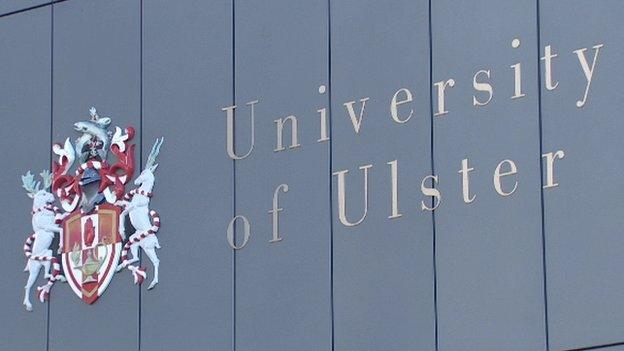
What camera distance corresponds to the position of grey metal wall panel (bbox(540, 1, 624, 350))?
48.4 feet

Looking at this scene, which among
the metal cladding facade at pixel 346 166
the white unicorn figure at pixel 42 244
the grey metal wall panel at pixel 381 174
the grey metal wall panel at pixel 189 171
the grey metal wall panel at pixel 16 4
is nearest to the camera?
the metal cladding facade at pixel 346 166

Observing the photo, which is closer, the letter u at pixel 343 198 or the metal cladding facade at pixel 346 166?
the metal cladding facade at pixel 346 166

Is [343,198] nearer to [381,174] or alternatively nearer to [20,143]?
[381,174]

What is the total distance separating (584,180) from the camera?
1505 cm

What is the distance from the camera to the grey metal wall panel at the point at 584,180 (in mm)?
14766

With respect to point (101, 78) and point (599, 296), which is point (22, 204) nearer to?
point (101, 78)

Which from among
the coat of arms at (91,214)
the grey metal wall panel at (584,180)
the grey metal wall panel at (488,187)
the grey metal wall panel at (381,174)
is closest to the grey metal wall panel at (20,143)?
the coat of arms at (91,214)

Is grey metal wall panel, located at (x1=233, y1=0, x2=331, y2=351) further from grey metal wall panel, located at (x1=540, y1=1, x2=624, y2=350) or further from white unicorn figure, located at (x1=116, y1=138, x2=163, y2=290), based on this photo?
grey metal wall panel, located at (x1=540, y1=1, x2=624, y2=350)

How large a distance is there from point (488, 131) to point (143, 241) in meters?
3.03

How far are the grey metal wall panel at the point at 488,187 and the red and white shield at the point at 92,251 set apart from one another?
290 cm

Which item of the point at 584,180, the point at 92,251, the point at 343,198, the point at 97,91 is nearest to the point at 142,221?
the point at 92,251

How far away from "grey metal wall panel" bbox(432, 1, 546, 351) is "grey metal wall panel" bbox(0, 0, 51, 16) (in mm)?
3794

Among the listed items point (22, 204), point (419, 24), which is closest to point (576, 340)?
point (419, 24)

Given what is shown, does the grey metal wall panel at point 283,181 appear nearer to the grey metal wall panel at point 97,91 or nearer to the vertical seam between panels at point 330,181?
the vertical seam between panels at point 330,181
